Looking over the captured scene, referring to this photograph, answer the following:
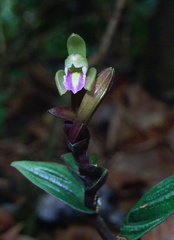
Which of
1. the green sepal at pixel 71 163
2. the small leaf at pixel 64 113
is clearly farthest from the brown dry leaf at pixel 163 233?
the small leaf at pixel 64 113

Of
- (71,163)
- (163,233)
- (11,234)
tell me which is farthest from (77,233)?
(71,163)

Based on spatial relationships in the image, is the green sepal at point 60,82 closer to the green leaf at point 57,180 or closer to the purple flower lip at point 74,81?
the purple flower lip at point 74,81

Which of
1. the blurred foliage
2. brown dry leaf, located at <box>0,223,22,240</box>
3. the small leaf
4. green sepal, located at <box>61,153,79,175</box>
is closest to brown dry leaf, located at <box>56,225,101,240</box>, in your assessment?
brown dry leaf, located at <box>0,223,22,240</box>

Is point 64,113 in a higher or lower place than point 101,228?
higher

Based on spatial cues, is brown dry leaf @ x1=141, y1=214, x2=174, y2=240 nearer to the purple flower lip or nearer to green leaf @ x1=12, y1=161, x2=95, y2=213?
green leaf @ x1=12, y1=161, x2=95, y2=213

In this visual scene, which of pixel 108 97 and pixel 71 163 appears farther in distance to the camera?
pixel 108 97

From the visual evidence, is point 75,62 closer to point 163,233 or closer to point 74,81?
point 74,81
